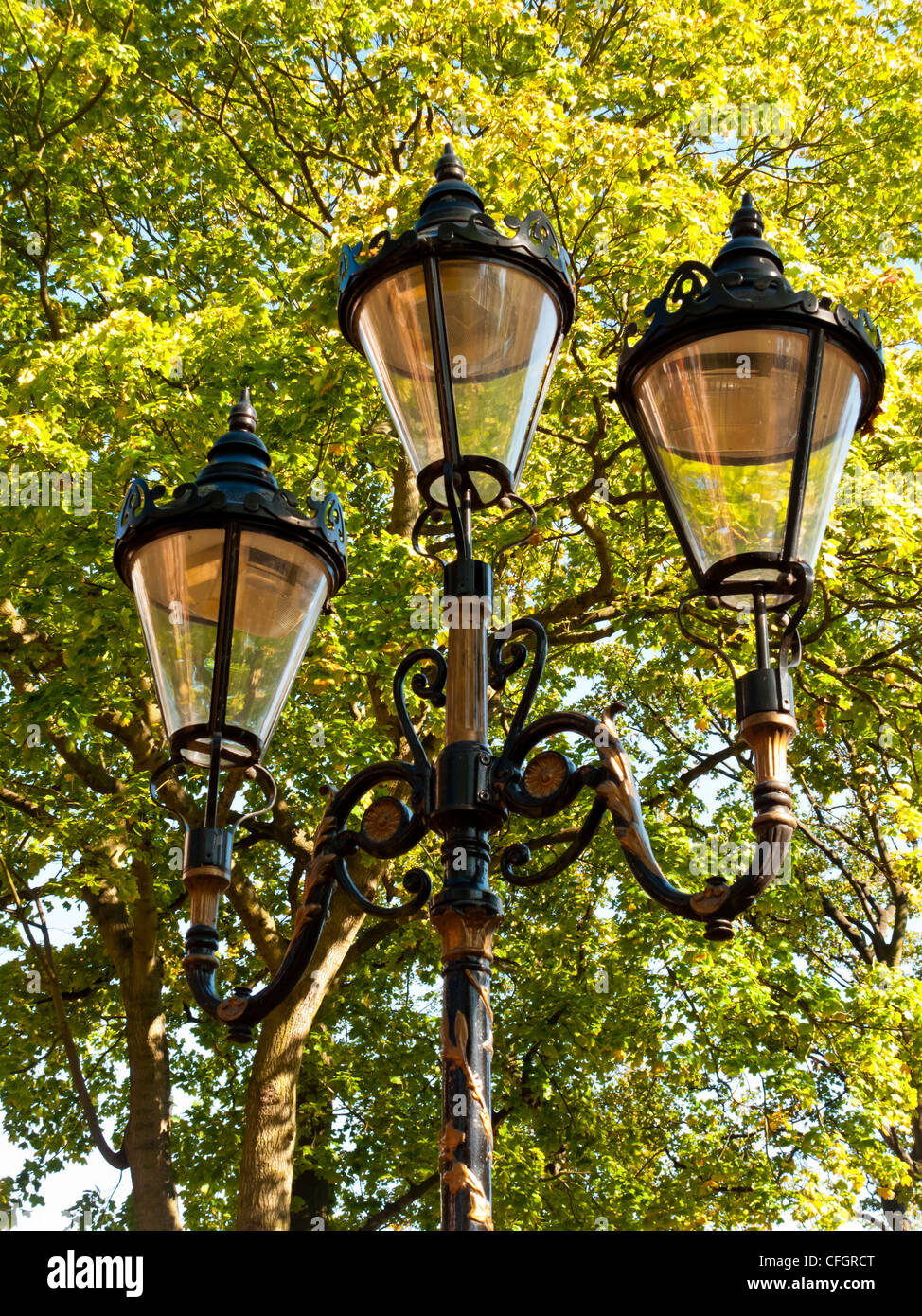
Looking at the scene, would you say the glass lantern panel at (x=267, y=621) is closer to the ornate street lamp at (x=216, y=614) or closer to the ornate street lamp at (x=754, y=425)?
the ornate street lamp at (x=216, y=614)

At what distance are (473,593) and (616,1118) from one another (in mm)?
13266

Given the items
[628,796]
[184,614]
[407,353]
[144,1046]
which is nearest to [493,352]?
[407,353]

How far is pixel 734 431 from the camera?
3.18 metres

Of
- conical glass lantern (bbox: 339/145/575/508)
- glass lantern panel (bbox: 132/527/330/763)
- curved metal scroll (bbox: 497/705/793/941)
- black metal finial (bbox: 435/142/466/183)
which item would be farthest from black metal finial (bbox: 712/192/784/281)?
glass lantern panel (bbox: 132/527/330/763)

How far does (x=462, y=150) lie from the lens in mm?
10305

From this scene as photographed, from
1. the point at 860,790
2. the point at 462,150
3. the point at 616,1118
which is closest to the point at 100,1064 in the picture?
the point at 616,1118

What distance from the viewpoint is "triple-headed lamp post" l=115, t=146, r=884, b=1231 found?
3006 mm

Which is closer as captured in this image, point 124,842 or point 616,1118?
point 124,842
